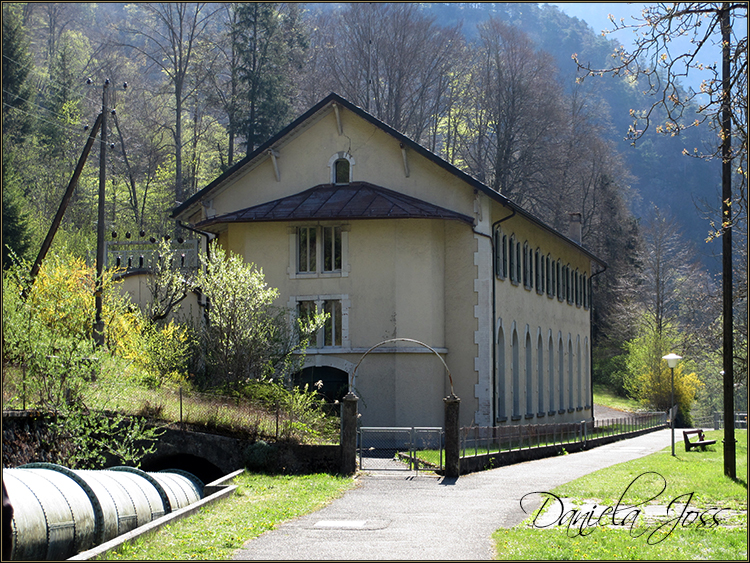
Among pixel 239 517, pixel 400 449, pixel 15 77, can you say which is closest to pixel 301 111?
pixel 15 77

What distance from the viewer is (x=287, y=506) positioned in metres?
14.9

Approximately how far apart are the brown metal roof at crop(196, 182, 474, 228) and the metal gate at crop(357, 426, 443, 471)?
6844 mm

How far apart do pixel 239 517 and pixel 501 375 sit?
18639mm

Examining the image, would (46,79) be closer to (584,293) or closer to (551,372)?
(584,293)

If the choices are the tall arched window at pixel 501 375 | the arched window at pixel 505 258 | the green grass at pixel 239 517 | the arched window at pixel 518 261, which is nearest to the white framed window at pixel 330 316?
the tall arched window at pixel 501 375

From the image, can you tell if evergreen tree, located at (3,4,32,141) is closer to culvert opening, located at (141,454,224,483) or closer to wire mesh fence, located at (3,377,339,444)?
culvert opening, located at (141,454,224,483)

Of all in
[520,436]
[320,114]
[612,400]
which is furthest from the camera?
[612,400]

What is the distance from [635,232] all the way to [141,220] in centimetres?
3706

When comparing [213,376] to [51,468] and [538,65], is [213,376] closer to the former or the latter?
[51,468]

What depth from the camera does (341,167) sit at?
3080cm

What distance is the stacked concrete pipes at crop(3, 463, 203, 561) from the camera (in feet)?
40.7

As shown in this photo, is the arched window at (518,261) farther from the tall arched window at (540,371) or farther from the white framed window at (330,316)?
the white framed window at (330,316)

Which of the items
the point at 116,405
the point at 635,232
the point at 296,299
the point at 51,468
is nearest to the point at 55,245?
the point at 296,299

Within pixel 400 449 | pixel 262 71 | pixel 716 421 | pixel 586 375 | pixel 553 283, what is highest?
pixel 262 71
